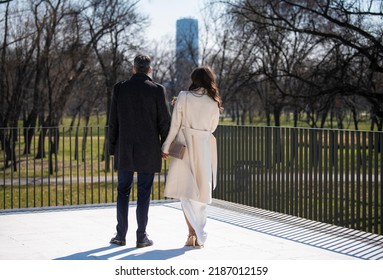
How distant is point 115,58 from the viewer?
77.9ft

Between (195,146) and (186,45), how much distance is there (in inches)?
905

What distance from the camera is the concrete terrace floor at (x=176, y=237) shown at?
6.73 meters

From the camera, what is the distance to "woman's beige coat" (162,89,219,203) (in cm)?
689

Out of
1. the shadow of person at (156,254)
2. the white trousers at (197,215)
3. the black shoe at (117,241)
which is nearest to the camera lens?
the shadow of person at (156,254)

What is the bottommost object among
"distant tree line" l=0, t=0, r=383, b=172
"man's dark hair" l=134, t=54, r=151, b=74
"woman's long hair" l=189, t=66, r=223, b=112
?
"woman's long hair" l=189, t=66, r=223, b=112

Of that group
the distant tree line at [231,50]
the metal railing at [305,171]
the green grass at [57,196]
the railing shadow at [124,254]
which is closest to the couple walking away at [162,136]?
the railing shadow at [124,254]

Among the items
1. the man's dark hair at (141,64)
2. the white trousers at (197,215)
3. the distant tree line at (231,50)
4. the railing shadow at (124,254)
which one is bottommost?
the railing shadow at (124,254)

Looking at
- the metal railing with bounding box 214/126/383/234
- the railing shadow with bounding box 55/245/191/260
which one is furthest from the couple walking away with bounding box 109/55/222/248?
the metal railing with bounding box 214/126/383/234

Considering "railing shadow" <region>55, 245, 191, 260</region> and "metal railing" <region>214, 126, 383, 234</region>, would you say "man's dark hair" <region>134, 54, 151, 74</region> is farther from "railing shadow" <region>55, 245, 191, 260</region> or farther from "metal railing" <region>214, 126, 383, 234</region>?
"metal railing" <region>214, 126, 383, 234</region>

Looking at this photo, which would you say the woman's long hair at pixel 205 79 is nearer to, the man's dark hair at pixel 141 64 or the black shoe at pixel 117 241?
the man's dark hair at pixel 141 64

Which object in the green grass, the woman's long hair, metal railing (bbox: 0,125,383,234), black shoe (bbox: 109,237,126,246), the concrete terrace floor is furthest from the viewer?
the green grass

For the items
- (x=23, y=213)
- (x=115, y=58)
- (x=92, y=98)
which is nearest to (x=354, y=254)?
(x=23, y=213)

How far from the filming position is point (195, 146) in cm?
699

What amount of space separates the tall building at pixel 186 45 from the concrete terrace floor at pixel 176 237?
1876 cm
